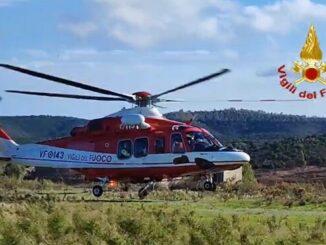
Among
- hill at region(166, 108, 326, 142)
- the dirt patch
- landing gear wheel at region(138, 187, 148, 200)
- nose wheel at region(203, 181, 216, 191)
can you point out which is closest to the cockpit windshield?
nose wheel at region(203, 181, 216, 191)

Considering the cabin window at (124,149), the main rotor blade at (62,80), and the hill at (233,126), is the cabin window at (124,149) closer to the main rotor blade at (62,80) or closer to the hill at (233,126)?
the main rotor blade at (62,80)

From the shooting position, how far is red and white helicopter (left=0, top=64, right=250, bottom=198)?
37000 millimetres

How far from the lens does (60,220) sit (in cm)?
2147

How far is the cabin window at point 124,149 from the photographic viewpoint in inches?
1492

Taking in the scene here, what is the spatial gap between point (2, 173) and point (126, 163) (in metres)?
24.4

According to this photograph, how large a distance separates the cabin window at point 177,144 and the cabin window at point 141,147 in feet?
3.67

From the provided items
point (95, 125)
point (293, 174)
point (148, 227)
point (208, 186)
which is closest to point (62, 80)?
point (95, 125)

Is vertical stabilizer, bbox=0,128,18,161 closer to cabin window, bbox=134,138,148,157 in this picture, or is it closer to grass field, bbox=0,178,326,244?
cabin window, bbox=134,138,148,157

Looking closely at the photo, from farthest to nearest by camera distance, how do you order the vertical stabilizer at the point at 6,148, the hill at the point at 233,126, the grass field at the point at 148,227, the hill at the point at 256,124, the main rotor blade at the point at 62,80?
1. the hill at the point at 256,124
2. the hill at the point at 233,126
3. the vertical stabilizer at the point at 6,148
4. the main rotor blade at the point at 62,80
5. the grass field at the point at 148,227

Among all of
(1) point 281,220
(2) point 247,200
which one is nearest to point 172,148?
(2) point 247,200

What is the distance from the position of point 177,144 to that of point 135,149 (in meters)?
1.84

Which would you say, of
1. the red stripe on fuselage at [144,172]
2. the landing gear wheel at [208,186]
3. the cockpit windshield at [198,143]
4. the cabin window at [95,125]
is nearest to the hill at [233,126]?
the landing gear wheel at [208,186]

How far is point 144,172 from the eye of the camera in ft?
125

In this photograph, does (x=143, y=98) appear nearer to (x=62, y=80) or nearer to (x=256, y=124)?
(x=62, y=80)
